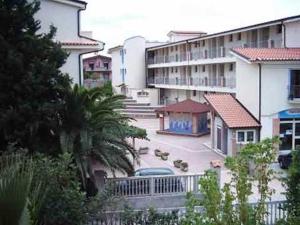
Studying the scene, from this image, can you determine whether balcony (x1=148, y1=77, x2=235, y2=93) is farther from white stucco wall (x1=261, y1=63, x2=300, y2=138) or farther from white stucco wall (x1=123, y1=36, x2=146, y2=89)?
white stucco wall (x1=261, y1=63, x2=300, y2=138)

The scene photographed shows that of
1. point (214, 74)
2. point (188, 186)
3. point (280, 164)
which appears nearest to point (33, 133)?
point (188, 186)

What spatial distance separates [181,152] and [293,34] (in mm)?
11269

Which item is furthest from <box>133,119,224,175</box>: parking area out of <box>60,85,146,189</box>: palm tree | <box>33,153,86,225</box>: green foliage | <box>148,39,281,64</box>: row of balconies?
<box>33,153,86,225</box>: green foliage

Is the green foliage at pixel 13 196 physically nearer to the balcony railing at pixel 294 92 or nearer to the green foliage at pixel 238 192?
→ the green foliage at pixel 238 192

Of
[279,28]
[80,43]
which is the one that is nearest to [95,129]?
[80,43]

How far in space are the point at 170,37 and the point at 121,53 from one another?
7.40 m

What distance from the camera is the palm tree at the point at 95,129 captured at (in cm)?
1267

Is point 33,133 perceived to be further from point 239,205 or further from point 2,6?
point 239,205

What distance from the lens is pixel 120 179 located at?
15.4 meters

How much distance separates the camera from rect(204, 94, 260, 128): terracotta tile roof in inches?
1091

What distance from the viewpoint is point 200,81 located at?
A: 45.6 meters

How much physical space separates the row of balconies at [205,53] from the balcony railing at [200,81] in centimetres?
217

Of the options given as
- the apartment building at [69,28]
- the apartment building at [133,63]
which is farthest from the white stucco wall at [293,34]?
the apartment building at [133,63]

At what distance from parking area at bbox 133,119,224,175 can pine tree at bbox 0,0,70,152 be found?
1090 centimetres
